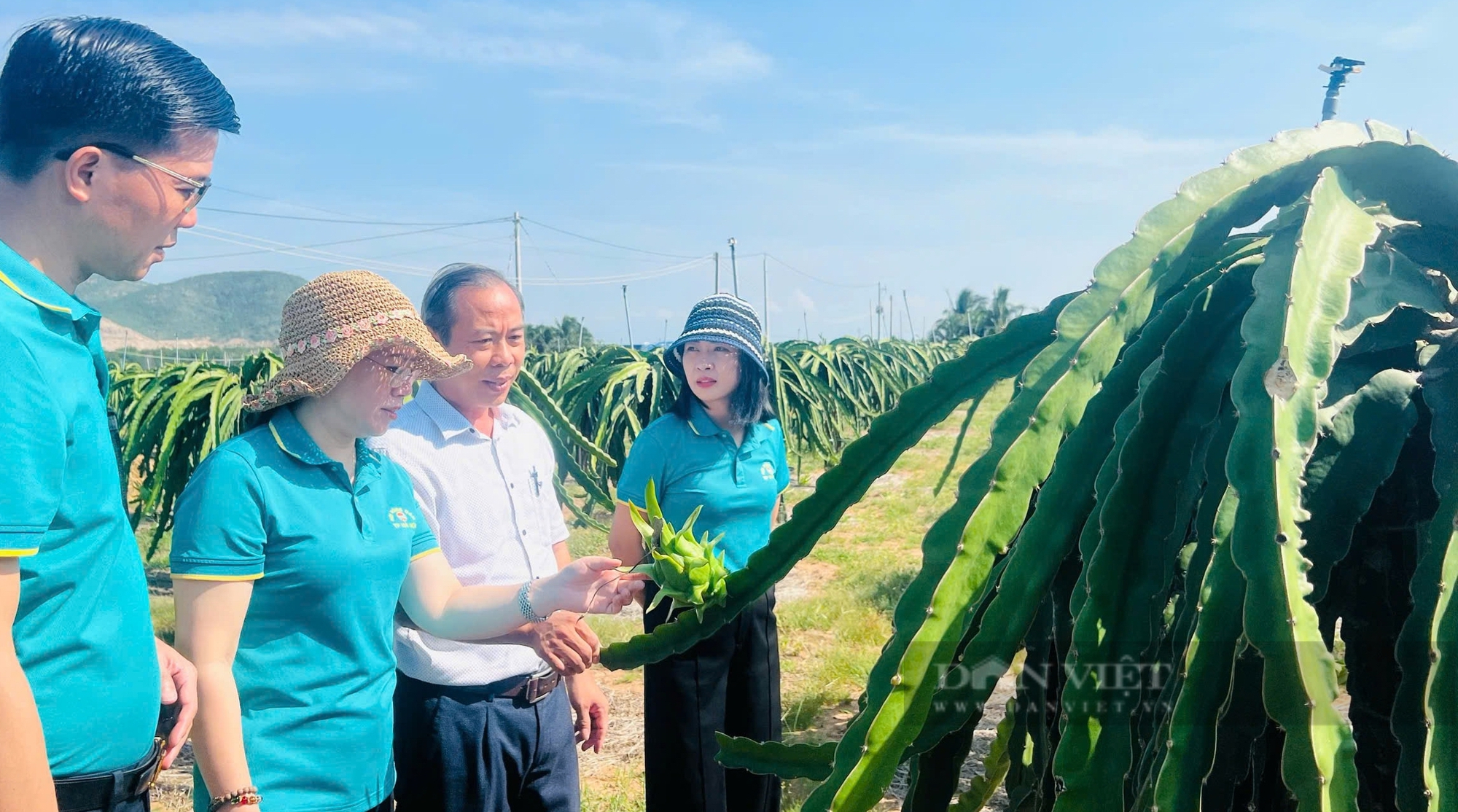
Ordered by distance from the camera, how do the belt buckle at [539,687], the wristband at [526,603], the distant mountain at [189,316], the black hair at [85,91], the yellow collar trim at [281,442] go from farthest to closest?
the distant mountain at [189,316]
the belt buckle at [539,687]
the wristband at [526,603]
the yellow collar trim at [281,442]
the black hair at [85,91]

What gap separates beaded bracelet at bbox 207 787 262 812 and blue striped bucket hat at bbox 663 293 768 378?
1.93 metres

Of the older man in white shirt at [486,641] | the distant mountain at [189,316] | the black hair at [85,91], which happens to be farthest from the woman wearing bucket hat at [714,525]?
the distant mountain at [189,316]

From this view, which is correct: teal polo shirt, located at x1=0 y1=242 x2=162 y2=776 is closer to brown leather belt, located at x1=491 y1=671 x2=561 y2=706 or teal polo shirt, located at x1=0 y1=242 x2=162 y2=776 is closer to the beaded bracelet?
the beaded bracelet

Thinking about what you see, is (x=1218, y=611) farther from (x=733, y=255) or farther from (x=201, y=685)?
(x=733, y=255)

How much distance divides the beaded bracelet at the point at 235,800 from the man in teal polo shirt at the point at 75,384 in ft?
0.56

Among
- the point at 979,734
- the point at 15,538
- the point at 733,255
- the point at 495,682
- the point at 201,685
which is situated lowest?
the point at 979,734

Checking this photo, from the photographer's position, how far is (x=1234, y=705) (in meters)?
0.81

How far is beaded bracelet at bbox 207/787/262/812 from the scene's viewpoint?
1.62m

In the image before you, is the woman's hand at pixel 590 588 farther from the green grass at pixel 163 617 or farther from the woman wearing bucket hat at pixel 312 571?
the green grass at pixel 163 617

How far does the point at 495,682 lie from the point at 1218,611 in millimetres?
1902

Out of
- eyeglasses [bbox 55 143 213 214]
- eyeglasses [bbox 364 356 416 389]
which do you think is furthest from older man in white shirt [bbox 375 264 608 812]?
eyeglasses [bbox 55 143 213 214]

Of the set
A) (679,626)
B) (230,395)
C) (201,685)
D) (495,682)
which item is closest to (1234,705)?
(679,626)

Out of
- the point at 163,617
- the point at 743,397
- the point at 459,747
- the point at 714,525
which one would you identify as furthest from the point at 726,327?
the point at 163,617

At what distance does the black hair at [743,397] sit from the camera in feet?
10.8
